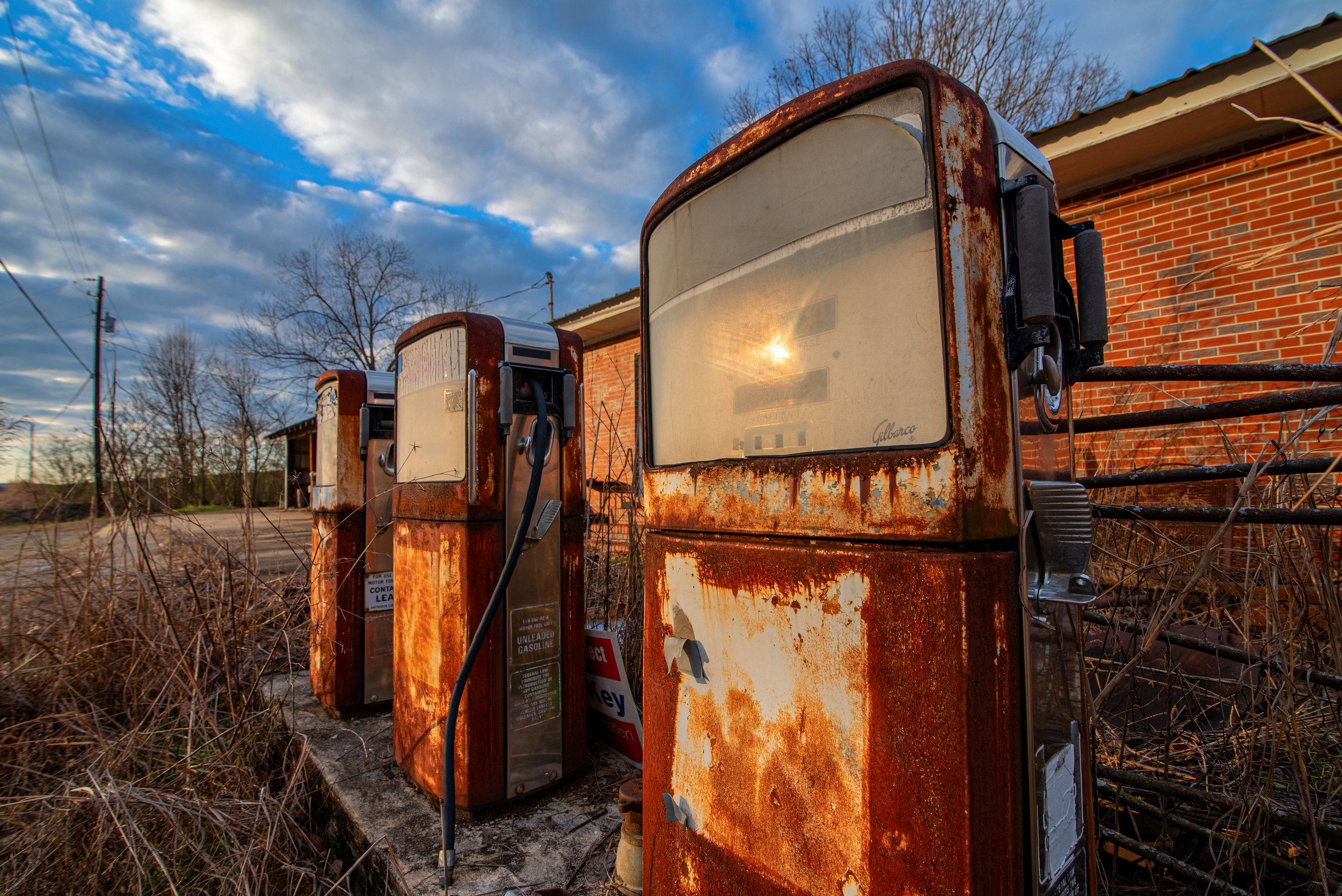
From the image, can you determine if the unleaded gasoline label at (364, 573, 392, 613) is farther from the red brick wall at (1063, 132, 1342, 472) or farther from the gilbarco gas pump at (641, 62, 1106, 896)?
the red brick wall at (1063, 132, 1342, 472)

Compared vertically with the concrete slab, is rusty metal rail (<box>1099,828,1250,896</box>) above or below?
above

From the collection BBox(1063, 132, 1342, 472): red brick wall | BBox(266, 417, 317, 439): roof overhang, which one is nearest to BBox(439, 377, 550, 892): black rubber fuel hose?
BBox(1063, 132, 1342, 472): red brick wall

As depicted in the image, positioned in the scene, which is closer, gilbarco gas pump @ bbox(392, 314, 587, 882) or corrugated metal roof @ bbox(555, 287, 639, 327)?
gilbarco gas pump @ bbox(392, 314, 587, 882)

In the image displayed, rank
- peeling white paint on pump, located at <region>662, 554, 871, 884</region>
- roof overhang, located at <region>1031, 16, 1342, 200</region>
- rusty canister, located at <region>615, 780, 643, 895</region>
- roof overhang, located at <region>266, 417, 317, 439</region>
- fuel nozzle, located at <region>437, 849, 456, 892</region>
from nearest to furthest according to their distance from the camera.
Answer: peeling white paint on pump, located at <region>662, 554, 871, 884</region> < rusty canister, located at <region>615, 780, 643, 895</region> < fuel nozzle, located at <region>437, 849, 456, 892</region> < roof overhang, located at <region>1031, 16, 1342, 200</region> < roof overhang, located at <region>266, 417, 317, 439</region>

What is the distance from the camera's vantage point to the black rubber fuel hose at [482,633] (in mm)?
2055

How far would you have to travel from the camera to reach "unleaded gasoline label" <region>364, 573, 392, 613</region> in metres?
3.60

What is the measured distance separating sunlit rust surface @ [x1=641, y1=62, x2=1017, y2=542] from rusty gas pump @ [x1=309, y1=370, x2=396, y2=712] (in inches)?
121

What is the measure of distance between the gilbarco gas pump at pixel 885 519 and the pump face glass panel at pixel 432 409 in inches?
54.8

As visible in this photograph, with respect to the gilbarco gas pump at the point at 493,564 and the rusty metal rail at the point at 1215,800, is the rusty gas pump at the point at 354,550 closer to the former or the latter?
the gilbarco gas pump at the point at 493,564

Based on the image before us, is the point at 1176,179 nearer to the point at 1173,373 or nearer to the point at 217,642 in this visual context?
the point at 1173,373

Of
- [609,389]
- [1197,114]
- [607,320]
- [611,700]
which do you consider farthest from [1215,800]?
[609,389]

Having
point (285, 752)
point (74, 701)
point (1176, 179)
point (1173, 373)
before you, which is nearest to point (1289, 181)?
point (1176, 179)

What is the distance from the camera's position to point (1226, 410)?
1391 millimetres

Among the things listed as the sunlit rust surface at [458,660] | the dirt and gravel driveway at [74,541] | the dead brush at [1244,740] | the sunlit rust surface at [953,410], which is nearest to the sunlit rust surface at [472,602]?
the sunlit rust surface at [458,660]
